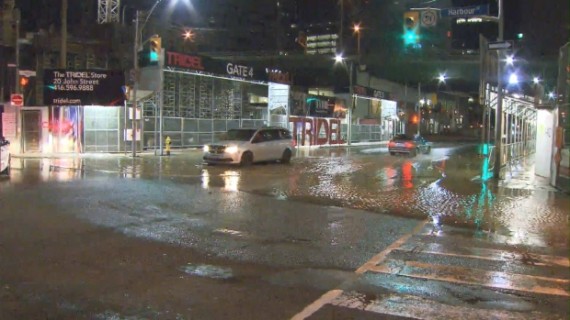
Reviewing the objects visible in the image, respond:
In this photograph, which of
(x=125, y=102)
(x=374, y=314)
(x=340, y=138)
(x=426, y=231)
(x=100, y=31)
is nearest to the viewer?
(x=374, y=314)

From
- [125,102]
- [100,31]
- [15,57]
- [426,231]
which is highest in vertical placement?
[100,31]

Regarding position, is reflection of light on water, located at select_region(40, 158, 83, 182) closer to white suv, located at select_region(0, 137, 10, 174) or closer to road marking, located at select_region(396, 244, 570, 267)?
white suv, located at select_region(0, 137, 10, 174)

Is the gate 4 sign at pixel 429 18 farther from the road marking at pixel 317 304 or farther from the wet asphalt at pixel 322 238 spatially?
the road marking at pixel 317 304

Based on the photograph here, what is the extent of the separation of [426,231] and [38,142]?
2593 cm

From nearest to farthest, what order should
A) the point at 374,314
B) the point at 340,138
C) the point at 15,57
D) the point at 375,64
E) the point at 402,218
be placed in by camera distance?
the point at 374,314 → the point at 402,218 → the point at 15,57 → the point at 340,138 → the point at 375,64

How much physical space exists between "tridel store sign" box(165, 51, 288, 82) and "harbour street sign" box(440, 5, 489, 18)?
54.6ft

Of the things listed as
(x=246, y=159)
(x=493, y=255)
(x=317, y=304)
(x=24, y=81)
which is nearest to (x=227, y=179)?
(x=246, y=159)

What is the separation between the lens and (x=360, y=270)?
7.05 metres

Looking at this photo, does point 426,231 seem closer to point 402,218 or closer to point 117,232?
point 402,218

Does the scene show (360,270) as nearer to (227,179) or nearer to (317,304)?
(317,304)

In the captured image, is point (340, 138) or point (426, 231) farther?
point (340, 138)

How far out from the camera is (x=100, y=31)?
56094mm

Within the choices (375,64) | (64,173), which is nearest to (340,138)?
(375,64)

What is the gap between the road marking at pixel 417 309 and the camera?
5.30m
